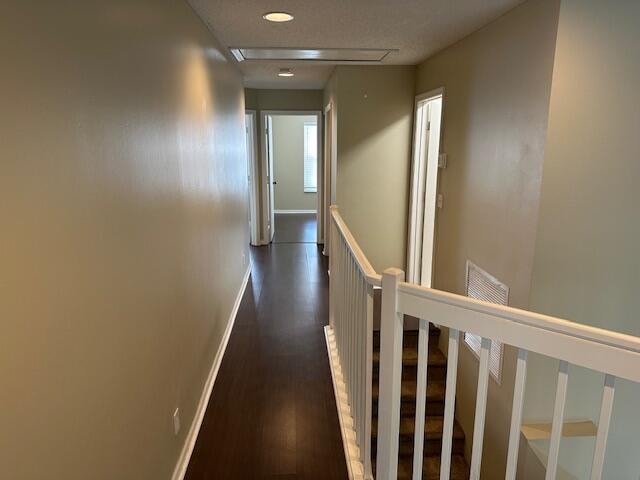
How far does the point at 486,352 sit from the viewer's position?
4.51 feet

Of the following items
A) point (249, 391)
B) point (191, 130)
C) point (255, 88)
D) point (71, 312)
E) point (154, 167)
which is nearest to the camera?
point (71, 312)

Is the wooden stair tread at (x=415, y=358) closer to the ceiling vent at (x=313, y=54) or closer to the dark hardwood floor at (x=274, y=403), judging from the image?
the dark hardwood floor at (x=274, y=403)

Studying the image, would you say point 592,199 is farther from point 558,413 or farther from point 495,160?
point 558,413

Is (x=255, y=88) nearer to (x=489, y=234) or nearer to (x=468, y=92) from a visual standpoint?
(x=468, y=92)

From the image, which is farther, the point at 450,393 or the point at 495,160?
the point at 495,160

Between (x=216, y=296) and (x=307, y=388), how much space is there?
92 centimetres

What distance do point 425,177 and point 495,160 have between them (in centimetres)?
166

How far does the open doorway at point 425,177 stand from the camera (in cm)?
442

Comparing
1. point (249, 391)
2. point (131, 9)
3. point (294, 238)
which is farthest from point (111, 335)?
point (294, 238)

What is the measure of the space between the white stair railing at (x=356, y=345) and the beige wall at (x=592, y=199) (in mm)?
940

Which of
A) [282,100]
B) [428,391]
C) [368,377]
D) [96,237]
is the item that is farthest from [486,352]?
[282,100]

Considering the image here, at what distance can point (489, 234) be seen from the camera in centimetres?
293

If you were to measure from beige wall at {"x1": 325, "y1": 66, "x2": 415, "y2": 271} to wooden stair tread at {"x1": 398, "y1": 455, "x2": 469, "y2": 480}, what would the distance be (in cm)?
201

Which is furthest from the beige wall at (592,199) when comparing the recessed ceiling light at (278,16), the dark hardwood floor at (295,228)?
the dark hardwood floor at (295,228)
